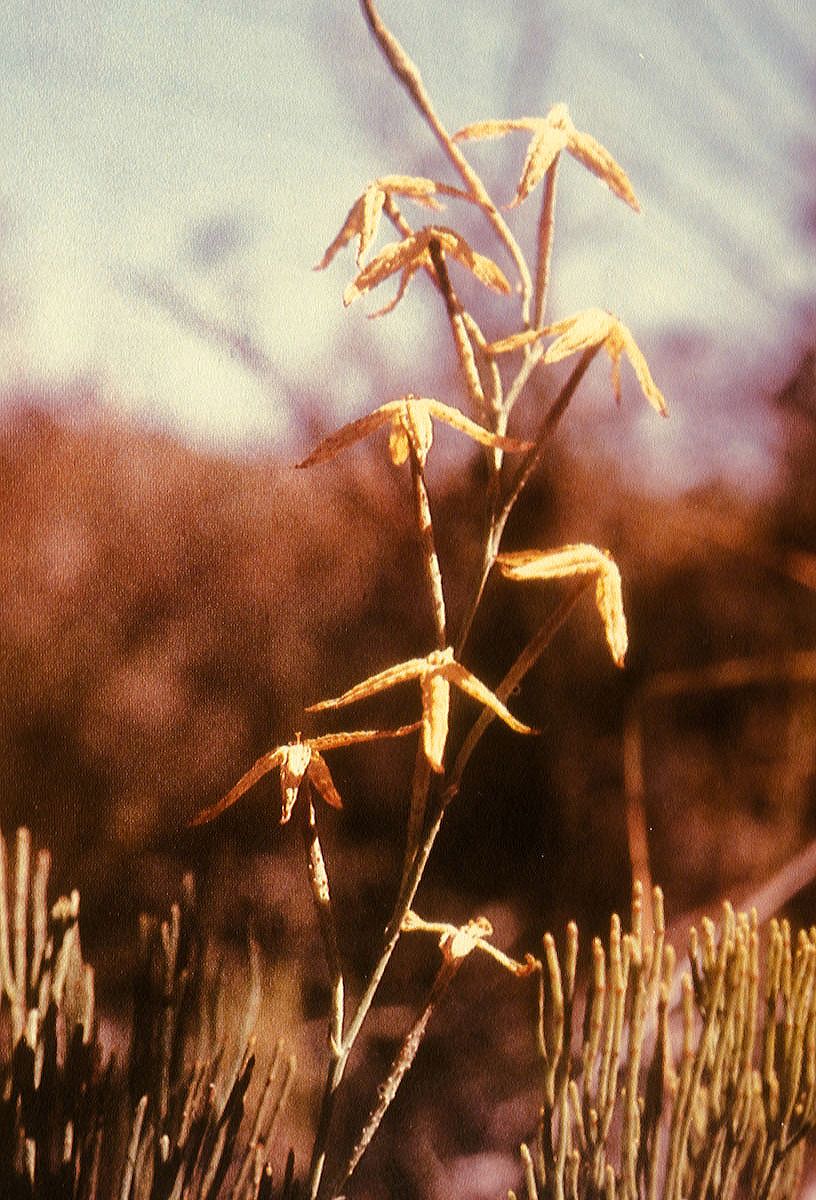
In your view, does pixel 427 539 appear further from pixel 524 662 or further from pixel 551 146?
pixel 551 146

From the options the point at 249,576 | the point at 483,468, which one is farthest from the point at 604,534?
the point at 249,576

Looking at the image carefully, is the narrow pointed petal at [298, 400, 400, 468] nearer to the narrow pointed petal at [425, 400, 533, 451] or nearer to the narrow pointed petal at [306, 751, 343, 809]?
the narrow pointed petal at [425, 400, 533, 451]

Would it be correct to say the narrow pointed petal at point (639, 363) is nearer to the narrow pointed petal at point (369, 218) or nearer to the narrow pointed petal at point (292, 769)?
the narrow pointed petal at point (369, 218)

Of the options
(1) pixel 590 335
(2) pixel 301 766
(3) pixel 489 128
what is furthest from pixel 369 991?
(3) pixel 489 128

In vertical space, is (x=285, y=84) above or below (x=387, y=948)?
→ above

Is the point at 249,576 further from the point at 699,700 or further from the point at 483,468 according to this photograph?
the point at 699,700

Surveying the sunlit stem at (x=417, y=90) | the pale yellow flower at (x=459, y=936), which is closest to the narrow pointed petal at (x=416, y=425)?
the sunlit stem at (x=417, y=90)

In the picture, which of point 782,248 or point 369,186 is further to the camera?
point 782,248
